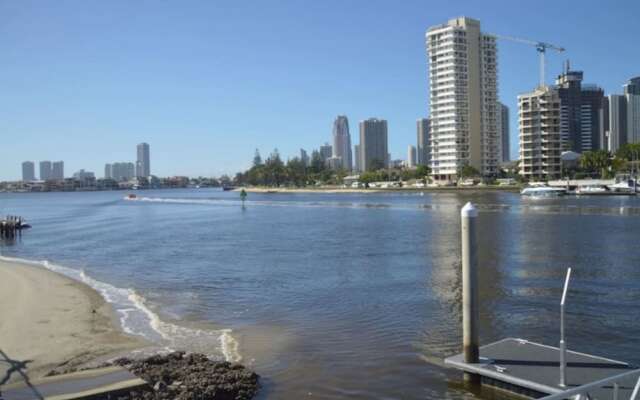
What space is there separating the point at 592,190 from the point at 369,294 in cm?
13356

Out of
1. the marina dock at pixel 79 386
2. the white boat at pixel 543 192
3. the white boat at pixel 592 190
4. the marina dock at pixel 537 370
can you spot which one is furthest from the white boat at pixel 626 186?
the marina dock at pixel 79 386

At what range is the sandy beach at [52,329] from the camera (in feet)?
50.2

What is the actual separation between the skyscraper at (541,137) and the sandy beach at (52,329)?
184 m

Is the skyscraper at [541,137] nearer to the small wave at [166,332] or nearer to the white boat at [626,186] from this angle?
the white boat at [626,186]

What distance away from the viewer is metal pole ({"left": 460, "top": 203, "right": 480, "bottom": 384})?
1218 cm

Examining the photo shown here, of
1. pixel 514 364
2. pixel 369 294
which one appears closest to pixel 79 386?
pixel 514 364

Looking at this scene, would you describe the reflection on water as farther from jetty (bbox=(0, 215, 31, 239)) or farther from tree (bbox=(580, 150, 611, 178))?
tree (bbox=(580, 150, 611, 178))

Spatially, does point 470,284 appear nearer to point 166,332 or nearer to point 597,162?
point 166,332

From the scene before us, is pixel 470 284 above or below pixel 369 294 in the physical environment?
above

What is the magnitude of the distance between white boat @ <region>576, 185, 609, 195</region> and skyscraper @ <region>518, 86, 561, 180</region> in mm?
44235

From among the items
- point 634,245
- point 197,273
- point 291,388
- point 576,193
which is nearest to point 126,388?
point 291,388

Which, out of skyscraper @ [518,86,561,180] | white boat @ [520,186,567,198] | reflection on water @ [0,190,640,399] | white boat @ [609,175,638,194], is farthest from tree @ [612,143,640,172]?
reflection on water @ [0,190,640,399]

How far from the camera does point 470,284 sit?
41.1 ft

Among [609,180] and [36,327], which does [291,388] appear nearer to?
[36,327]
